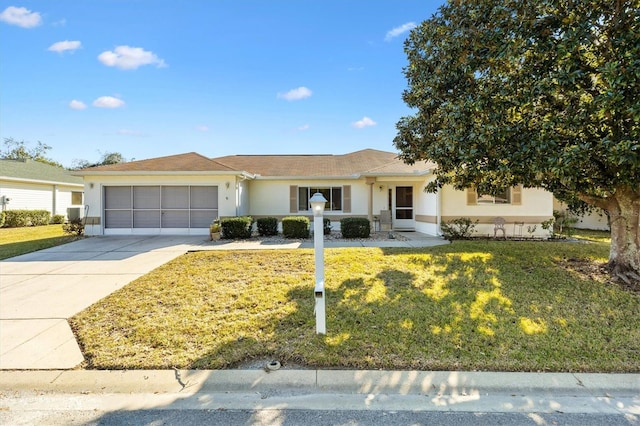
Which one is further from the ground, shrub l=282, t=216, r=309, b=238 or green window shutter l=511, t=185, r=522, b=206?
green window shutter l=511, t=185, r=522, b=206

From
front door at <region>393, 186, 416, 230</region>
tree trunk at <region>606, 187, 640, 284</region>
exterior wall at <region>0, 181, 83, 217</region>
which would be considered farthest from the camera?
exterior wall at <region>0, 181, 83, 217</region>

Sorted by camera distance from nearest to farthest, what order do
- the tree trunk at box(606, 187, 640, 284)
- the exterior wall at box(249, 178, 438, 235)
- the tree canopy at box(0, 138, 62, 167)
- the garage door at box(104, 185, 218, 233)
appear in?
the tree trunk at box(606, 187, 640, 284) → the garage door at box(104, 185, 218, 233) → the exterior wall at box(249, 178, 438, 235) → the tree canopy at box(0, 138, 62, 167)

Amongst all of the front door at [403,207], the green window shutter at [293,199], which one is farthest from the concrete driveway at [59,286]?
the front door at [403,207]

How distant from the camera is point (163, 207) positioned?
44.7 ft

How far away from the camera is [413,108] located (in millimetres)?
8844

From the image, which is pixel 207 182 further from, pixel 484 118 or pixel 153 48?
pixel 484 118

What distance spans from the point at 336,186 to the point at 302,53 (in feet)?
20.8

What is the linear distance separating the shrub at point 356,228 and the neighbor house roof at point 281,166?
2329 mm

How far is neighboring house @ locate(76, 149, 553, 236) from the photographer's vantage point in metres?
12.4

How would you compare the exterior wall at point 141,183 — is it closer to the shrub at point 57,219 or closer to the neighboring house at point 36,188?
the neighboring house at point 36,188

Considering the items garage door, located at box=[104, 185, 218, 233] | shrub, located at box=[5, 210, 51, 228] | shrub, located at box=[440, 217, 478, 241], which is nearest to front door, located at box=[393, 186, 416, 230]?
shrub, located at box=[440, 217, 478, 241]

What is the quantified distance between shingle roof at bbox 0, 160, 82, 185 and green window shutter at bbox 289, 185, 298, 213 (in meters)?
15.2

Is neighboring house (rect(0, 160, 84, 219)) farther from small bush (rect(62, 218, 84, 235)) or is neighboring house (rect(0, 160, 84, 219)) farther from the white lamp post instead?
the white lamp post

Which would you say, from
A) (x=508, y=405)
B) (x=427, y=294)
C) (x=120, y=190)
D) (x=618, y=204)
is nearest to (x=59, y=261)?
(x=120, y=190)
